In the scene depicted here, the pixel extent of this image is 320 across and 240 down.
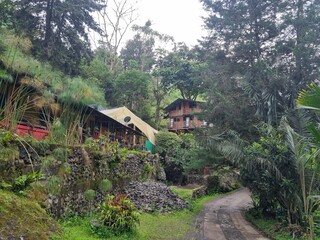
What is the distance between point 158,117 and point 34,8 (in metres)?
15.6

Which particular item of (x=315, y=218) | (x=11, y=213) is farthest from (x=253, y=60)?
(x=11, y=213)

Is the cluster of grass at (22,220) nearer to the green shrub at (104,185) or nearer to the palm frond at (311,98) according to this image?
the green shrub at (104,185)

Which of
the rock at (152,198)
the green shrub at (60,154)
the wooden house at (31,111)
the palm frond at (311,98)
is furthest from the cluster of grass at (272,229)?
the wooden house at (31,111)

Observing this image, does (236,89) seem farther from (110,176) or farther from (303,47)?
(110,176)

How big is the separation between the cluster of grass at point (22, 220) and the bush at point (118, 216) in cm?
161

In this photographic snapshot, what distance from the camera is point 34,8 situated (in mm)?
16188

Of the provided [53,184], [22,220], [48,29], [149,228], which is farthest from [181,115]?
[22,220]

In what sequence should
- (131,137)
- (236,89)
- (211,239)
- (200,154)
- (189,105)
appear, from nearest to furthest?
(211,239), (200,154), (236,89), (131,137), (189,105)

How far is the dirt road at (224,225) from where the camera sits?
7.85m

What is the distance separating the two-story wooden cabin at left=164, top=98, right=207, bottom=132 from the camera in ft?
107

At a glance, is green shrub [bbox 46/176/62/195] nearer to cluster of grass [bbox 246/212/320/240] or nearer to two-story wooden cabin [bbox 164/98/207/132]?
cluster of grass [bbox 246/212/320/240]

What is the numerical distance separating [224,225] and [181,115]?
2450cm

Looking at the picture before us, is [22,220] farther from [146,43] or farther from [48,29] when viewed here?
[146,43]

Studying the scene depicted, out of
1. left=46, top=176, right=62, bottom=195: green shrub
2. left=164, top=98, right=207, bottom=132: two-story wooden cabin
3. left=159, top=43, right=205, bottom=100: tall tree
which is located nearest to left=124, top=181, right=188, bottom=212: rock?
left=46, top=176, right=62, bottom=195: green shrub
